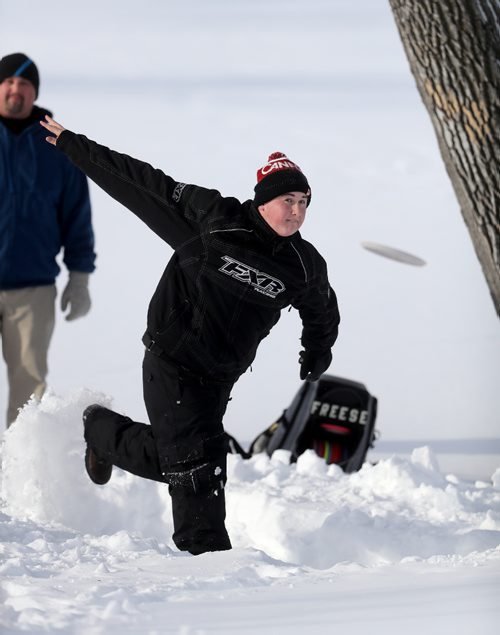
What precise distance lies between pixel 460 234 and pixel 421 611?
45.5 ft

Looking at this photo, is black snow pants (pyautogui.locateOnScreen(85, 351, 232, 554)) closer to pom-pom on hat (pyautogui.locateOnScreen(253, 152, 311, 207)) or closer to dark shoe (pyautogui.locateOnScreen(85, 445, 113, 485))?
dark shoe (pyautogui.locateOnScreen(85, 445, 113, 485))

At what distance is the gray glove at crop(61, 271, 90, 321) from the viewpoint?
649 cm

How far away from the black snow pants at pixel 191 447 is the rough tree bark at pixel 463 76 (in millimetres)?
1284

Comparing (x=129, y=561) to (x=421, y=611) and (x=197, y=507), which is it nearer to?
(x=197, y=507)

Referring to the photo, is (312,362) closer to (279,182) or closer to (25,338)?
(279,182)

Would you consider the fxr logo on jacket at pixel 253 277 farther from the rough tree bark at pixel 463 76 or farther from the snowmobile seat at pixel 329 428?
the snowmobile seat at pixel 329 428

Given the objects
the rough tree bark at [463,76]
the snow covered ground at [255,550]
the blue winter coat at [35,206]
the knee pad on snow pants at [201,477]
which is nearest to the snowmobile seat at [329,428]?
the snow covered ground at [255,550]

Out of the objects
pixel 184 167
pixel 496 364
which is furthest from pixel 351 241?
pixel 496 364

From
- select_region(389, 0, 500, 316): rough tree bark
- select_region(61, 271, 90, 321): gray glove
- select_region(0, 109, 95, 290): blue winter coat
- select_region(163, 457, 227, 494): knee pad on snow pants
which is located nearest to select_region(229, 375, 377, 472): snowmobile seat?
select_region(61, 271, 90, 321): gray glove

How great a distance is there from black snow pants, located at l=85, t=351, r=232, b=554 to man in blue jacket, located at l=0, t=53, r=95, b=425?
6.04ft

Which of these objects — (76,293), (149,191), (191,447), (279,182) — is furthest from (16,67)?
(191,447)

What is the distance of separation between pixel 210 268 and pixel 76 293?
93.6 inches

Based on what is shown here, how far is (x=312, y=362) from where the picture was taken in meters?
4.79

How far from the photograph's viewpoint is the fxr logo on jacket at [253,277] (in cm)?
425
